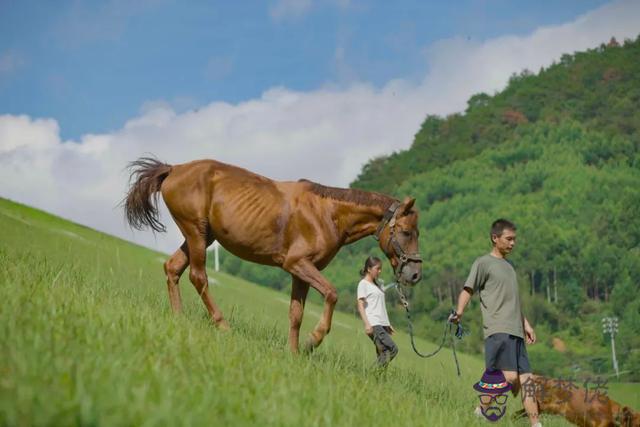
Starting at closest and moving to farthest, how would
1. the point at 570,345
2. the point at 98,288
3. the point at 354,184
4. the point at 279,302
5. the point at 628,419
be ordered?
the point at 98,288 → the point at 628,419 → the point at 279,302 → the point at 570,345 → the point at 354,184

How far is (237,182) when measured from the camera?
909 cm

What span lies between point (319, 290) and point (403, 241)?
1.17 metres

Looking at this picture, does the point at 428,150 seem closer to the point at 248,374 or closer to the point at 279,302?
the point at 279,302

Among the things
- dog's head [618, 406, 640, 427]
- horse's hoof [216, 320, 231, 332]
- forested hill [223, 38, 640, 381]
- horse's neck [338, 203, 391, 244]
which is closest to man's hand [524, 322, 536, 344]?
horse's neck [338, 203, 391, 244]

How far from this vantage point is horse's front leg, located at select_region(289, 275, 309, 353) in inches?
335

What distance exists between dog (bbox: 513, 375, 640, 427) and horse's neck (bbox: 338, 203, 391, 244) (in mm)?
2782

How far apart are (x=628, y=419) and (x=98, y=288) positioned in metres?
6.88

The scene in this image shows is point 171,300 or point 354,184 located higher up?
point 354,184

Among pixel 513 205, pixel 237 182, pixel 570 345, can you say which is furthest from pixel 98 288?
pixel 513 205

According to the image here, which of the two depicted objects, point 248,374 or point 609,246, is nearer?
point 248,374

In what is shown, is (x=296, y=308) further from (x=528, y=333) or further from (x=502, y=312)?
(x=528, y=333)

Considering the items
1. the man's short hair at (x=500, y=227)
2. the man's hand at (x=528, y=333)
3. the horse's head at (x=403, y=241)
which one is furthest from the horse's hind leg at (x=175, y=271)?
the man's hand at (x=528, y=333)

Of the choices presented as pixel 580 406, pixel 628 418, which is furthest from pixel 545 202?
pixel 580 406

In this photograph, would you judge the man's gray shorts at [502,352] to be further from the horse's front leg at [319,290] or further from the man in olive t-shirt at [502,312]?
the horse's front leg at [319,290]
